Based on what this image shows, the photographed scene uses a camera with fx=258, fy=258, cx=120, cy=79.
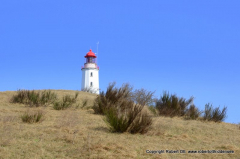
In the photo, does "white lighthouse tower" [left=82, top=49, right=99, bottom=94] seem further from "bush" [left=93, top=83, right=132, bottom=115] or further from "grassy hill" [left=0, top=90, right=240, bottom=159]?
"grassy hill" [left=0, top=90, right=240, bottom=159]

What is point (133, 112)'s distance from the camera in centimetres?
833

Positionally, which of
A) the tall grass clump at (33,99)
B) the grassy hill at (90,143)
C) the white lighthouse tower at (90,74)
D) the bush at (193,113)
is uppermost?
the white lighthouse tower at (90,74)

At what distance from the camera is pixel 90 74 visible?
1623 inches

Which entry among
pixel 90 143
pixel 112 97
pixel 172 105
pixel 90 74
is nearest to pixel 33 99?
pixel 112 97

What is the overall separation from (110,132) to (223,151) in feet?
11.0

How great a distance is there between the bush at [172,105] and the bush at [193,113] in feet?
1.38

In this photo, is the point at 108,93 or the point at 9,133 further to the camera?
the point at 108,93

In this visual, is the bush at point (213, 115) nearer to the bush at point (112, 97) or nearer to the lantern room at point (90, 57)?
the bush at point (112, 97)

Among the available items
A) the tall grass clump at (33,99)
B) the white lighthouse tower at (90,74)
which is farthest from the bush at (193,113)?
the white lighthouse tower at (90,74)

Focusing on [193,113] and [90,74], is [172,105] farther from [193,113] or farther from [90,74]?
[90,74]

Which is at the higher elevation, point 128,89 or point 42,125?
point 128,89

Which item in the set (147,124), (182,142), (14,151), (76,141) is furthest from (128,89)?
(14,151)

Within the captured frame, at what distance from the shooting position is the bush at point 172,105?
1520 cm

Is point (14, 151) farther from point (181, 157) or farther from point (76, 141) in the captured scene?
point (181, 157)
